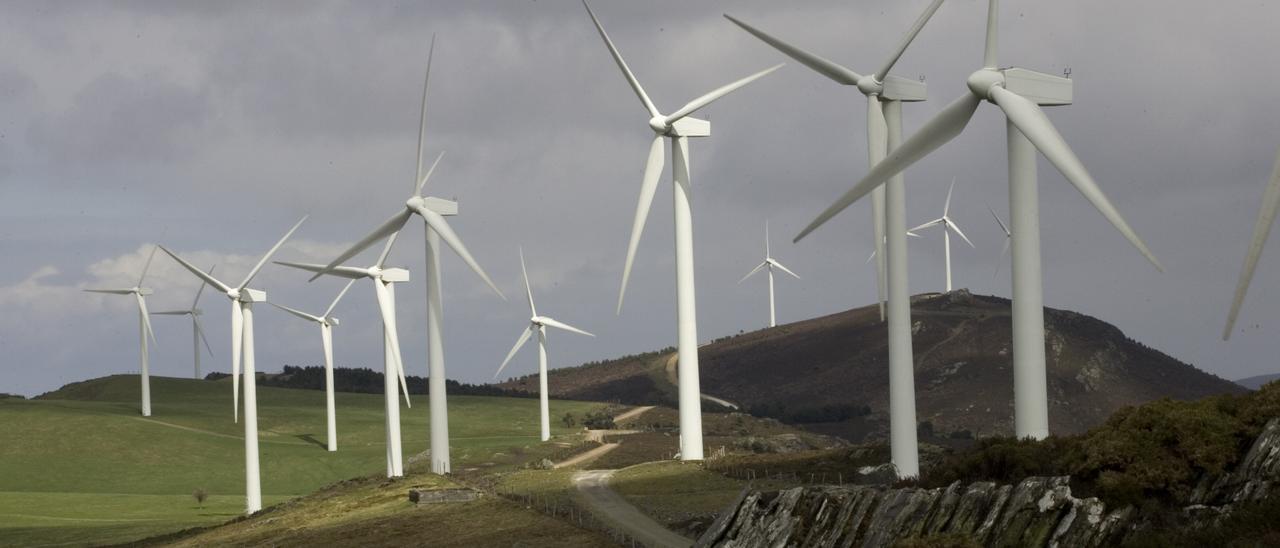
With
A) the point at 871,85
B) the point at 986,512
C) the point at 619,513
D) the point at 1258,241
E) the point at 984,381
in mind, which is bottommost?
the point at 619,513

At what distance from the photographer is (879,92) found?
59.4m

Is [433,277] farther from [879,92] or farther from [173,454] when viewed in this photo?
[173,454]

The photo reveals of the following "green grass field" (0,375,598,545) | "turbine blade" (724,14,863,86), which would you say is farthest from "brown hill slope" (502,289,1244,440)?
"turbine blade" (724,14,863,86)

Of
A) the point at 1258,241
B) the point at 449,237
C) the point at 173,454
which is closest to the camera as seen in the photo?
the point at 1258,241

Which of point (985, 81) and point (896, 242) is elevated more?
point (985, 81)

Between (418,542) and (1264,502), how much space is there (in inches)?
1377

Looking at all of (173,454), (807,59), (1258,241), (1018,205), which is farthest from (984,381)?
(1258,241)

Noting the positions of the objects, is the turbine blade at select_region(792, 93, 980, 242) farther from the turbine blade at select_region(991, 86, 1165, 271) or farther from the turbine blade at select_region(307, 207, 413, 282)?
the turbine blade at select_region(307, 207, 413, 282)

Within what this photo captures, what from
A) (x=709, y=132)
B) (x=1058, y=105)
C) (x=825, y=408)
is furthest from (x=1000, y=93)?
(x=825, y=408)

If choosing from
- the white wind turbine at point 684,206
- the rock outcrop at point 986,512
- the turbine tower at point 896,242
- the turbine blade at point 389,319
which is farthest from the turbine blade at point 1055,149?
the turbine blade at point 389,319

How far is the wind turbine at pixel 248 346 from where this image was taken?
9262 cm

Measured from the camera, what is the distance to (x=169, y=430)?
133625 millimetres

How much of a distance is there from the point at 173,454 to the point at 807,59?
82.2 m

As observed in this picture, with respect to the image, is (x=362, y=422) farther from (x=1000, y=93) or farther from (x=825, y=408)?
(x=1000, y=93)
